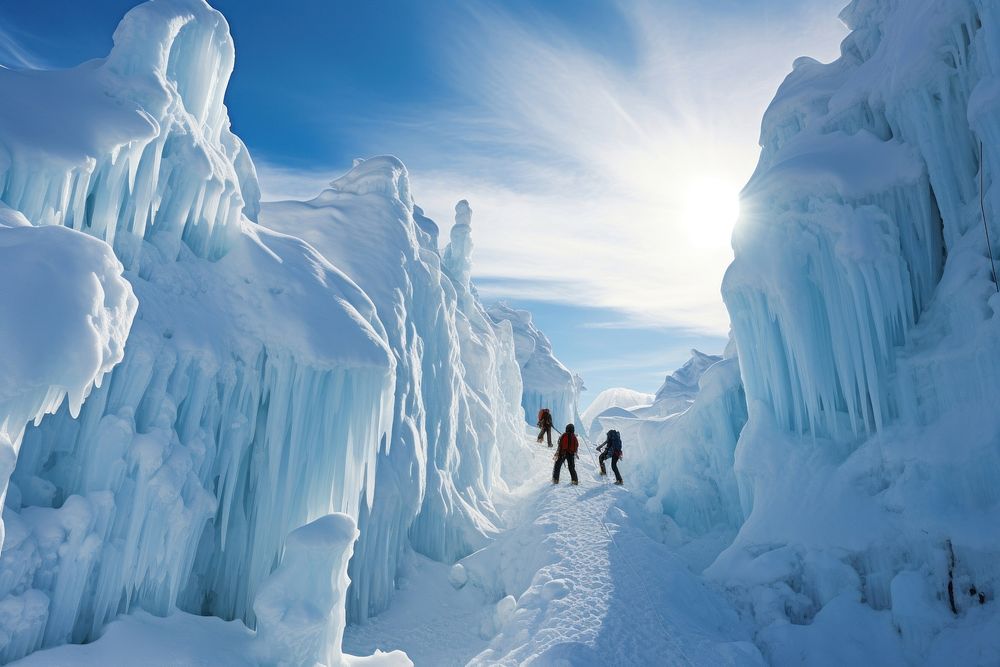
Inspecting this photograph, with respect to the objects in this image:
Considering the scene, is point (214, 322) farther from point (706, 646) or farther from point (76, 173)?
point (706, 646)

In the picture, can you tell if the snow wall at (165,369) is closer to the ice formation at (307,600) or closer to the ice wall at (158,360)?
the ice wall at (158,360)

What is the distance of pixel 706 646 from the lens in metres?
8.28

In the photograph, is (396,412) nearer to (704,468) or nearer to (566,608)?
(566,608)

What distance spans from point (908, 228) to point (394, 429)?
12.1 m

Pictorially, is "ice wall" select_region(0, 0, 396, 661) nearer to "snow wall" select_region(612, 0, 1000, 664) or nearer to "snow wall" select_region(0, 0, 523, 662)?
"snow wall" select_region(0, 0, 523, 662)

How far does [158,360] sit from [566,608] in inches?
278

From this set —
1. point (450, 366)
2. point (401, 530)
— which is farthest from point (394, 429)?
point (450, 366)

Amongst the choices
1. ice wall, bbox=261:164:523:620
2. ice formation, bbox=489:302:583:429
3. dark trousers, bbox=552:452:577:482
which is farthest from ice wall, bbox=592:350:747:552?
ice formation, bbox=489:302:583:429

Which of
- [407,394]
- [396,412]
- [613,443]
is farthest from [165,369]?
[613,443]

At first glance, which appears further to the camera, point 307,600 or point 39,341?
point 307,600

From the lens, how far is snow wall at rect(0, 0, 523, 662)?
540 cm

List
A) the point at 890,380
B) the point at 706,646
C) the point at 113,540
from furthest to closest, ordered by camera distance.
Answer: the point at 890,380, the point at 706,646, the point at 113,540

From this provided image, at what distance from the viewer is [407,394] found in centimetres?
1327

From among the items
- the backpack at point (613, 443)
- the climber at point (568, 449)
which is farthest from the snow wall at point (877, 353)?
the climber at point (568, 449)
